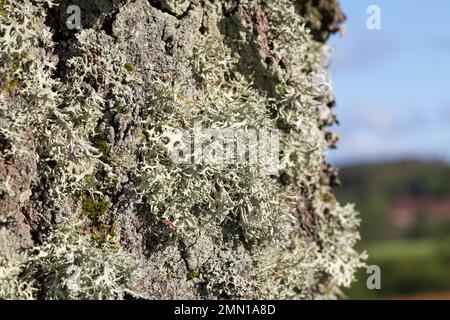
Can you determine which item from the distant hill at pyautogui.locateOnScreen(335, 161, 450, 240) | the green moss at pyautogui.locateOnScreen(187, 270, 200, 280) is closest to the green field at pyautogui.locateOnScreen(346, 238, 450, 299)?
the distant hill at pyautogui.locateOnScreen(335, 161, 450, 240)

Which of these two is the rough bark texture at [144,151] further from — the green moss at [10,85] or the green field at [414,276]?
the green field at [414,276]

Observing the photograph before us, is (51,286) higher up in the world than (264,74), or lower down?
lower down

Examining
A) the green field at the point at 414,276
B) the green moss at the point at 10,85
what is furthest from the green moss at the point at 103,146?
the green field at the point at 414,276

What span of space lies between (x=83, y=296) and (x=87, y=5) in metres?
0.73

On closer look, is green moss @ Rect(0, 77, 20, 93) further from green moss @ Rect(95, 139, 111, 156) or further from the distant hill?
the distant hill

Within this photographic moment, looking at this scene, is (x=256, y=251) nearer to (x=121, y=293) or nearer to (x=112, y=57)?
(x=121, y=293)

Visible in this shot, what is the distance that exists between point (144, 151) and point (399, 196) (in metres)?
39.3

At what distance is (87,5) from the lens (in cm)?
184

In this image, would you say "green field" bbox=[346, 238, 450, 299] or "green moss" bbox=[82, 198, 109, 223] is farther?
"green field" bbox=[346, 238, 450, 299]

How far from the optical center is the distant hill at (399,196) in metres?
32.7

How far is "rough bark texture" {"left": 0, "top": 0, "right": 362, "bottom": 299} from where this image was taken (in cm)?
174

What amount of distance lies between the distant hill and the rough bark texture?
28.1m

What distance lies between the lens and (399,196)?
3988 centimetres
